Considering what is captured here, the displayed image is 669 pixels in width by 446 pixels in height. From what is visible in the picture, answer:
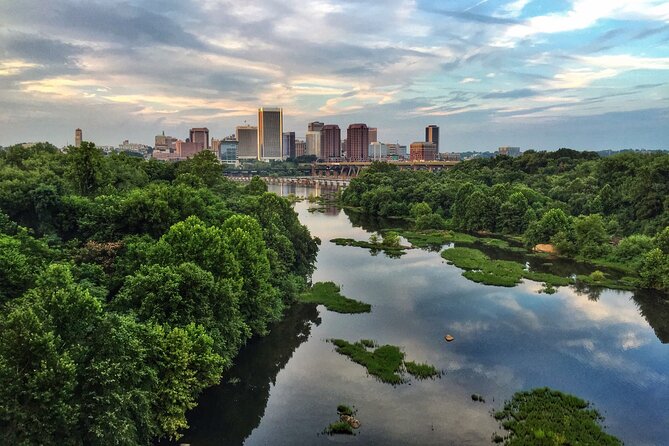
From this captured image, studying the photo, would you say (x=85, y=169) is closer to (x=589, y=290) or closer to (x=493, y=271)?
(x=493, y=271)

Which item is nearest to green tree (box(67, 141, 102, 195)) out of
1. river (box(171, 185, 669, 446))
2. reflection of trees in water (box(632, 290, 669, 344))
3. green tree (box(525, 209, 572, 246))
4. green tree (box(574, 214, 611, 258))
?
river (box(171, 185, 669, 446))

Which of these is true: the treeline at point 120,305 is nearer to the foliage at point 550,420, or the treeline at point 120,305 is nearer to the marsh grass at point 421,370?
the marsh grass at point 421,370

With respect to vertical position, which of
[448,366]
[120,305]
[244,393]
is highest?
[120,305]

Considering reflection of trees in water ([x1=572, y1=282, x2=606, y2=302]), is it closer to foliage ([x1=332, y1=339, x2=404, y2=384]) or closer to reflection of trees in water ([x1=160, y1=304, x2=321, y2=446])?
foliage ([x1=332, y1=339, x2=404, y2=384])

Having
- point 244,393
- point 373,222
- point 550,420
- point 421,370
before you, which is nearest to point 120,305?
point 244,393

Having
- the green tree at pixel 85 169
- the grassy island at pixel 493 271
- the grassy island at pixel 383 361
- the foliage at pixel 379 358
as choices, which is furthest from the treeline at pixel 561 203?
the green tree at pixel 85 169

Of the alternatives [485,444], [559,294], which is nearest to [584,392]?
[485,444]
